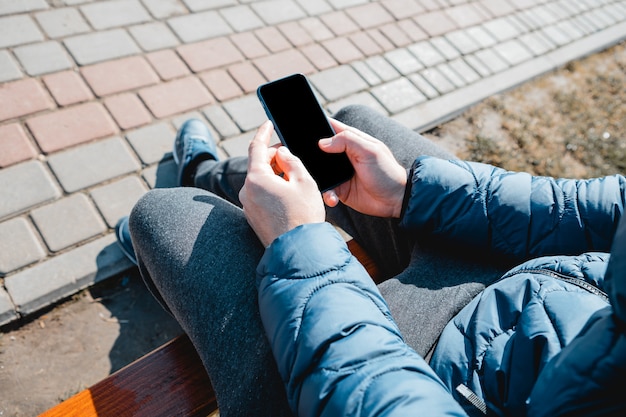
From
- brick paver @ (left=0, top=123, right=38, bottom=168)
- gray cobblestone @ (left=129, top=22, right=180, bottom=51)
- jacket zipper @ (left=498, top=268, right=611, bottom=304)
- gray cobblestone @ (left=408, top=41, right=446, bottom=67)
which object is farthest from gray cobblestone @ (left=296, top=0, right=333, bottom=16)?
jacket zipper @ (left=498, top=268, right=611, bottom=304)

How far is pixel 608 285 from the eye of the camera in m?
0.81

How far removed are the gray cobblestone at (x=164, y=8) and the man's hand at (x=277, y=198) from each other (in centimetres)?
210

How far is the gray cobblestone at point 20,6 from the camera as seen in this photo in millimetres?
2717

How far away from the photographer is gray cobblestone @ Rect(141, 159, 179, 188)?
93.0 inches

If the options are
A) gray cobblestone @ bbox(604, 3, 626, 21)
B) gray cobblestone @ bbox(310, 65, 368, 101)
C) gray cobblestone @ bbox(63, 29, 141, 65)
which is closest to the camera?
gray cobblestone @ bbox(63, 29, 141, 65)

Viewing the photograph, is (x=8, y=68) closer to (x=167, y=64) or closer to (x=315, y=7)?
(x=167, y=64)

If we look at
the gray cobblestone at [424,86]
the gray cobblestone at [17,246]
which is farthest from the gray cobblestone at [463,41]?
the gray cobblestone at [17,246]

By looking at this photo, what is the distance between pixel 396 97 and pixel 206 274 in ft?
7.19

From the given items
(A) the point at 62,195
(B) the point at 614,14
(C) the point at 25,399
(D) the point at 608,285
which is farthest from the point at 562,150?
(C) the point at 25,399

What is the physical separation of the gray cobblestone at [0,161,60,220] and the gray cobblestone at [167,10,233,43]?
1223 mm

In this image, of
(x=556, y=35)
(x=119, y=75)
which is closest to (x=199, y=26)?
(x=119, y=75)

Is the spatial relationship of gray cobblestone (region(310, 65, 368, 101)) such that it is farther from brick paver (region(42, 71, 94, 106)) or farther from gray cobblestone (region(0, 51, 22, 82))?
gray cobblestone (region(0, 51, 22, 82))

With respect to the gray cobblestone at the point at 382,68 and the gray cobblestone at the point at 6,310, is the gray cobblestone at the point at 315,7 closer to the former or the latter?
the gray cobblestone at the point at 382,68

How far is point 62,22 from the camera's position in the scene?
2771mm
